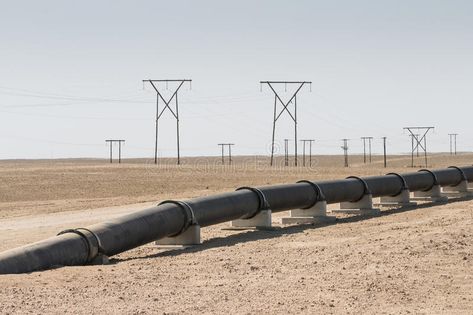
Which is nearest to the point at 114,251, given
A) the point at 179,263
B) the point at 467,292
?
the point at 179,263

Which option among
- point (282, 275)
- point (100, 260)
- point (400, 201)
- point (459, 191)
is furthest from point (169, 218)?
point (459, 191)

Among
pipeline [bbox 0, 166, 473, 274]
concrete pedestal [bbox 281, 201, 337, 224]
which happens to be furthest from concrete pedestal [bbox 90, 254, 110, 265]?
concrete pedestal [bbox 281, 201, 337, 224]

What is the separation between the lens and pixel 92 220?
2419 cm

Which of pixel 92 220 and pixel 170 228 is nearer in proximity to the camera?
pixel 170 228

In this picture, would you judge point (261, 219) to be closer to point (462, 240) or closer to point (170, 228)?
point (170, 228)

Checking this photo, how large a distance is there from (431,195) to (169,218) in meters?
14.9

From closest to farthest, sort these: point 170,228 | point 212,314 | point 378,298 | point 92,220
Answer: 1. point 212,314
2. point 378,298
3. point 170,228
4. point 92,220

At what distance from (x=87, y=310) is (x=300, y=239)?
27.0ft

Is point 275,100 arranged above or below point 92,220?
above

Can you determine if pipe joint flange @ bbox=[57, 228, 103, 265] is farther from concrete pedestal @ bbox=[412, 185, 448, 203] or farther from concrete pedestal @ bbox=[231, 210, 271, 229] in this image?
concrete pedestal @ bbox=[412, 185, 448, 203]

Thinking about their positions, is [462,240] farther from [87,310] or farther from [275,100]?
[275,100]

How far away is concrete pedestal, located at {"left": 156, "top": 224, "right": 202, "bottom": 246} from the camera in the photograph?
56.9 ft

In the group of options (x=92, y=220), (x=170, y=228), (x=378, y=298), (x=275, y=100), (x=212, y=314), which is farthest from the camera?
(x=275, y=100)

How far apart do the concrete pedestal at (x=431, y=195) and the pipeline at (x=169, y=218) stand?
277 cm
